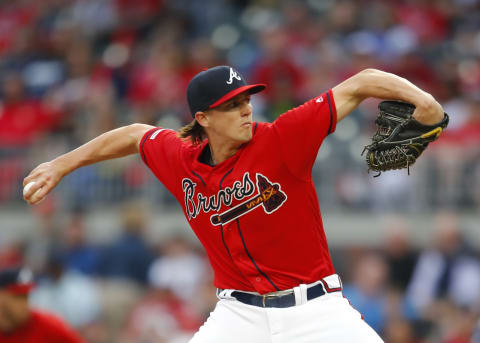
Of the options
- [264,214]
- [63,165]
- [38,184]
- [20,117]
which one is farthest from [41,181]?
[20,117]

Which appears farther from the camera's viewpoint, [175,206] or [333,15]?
[333,15]

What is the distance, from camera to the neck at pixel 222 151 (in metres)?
4.51

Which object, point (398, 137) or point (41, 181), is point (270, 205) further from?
point (41, 181)

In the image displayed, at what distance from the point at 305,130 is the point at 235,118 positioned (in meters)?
0.45

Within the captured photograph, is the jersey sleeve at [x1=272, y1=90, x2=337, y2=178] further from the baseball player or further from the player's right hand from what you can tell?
the player's right hand

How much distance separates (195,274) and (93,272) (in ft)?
4.26

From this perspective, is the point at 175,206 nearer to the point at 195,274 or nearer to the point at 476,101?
the point at 195,274

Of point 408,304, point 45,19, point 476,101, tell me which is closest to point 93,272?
point 408,304

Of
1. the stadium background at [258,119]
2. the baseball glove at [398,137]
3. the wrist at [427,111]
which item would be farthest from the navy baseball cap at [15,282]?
the wrist at [427,111]

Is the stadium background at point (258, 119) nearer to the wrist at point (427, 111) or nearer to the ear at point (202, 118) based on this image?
the wrist at point (427, 111)

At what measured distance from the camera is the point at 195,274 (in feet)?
31.4

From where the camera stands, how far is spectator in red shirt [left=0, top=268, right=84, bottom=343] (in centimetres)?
572

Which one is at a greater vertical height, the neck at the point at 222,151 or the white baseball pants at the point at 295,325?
the neck at the point at 222,151

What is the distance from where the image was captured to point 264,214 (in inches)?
170
